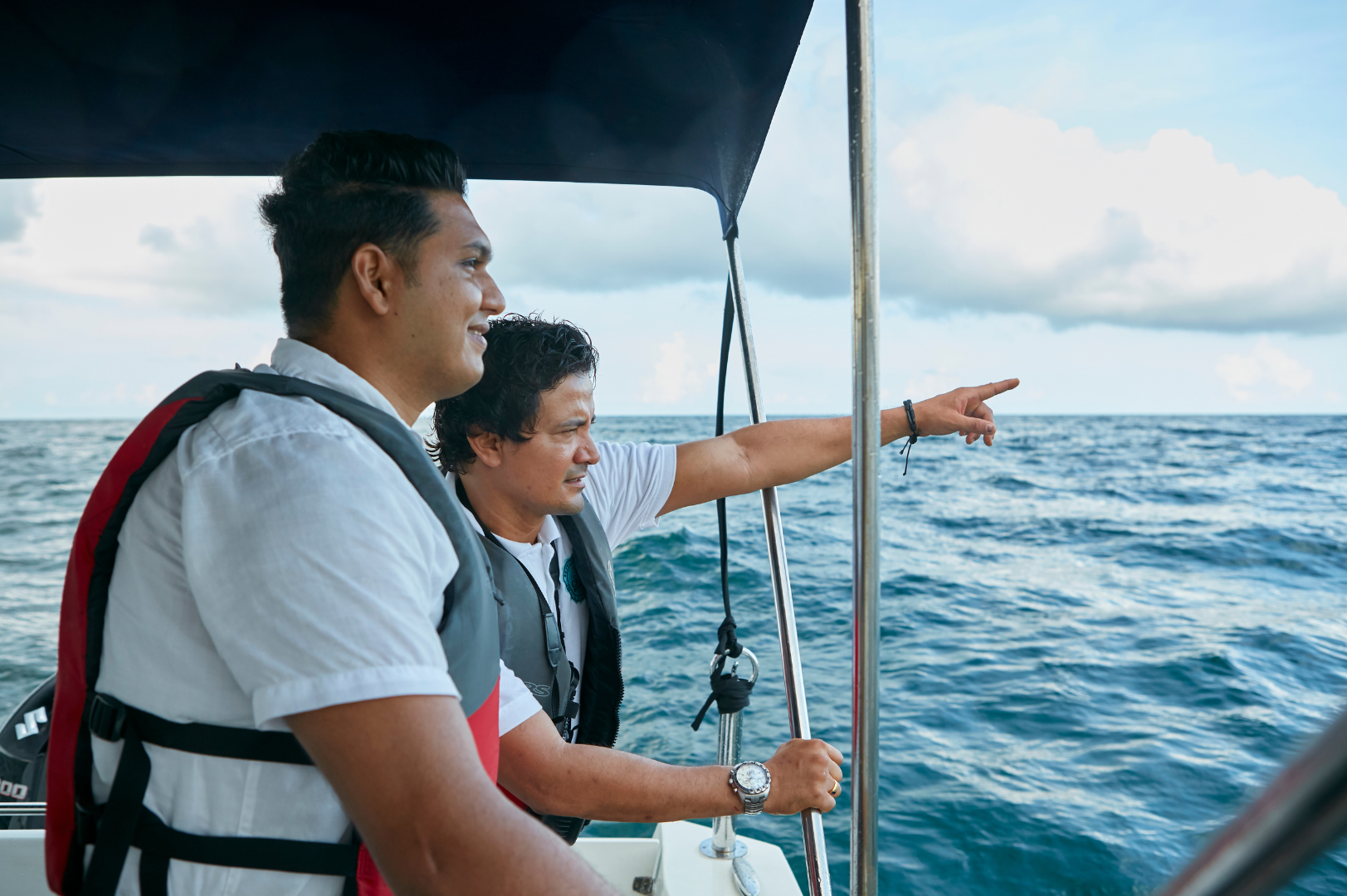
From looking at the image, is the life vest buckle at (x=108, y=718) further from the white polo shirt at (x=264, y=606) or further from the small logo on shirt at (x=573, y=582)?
the small logo on shirt at (x=573, y=582)

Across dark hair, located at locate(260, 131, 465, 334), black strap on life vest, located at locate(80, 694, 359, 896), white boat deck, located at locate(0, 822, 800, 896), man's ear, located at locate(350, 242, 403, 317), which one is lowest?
white boat deck, located at locate(0, 822, 800, 896)

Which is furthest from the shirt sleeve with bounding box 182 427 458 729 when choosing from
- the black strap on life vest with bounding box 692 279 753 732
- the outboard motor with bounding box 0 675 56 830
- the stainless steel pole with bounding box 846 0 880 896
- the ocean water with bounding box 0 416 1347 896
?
the outboard motor with bounding box 0 675 56 830

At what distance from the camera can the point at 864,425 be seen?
79cm

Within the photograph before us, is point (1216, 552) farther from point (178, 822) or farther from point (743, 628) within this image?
point (178, 822)

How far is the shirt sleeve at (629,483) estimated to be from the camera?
5.95 ft

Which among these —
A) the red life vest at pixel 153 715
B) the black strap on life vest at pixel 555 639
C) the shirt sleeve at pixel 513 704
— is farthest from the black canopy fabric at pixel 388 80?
the shirt sleeve at pixel 513 704

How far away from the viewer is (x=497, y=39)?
140cm

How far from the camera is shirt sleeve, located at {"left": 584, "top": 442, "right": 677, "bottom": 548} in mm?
1812

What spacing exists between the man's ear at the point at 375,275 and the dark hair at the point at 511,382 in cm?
69

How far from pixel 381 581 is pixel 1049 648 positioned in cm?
756

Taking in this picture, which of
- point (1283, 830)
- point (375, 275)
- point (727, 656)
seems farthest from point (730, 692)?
point (1283, 830)

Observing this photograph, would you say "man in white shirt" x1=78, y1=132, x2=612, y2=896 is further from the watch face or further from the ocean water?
the watch face

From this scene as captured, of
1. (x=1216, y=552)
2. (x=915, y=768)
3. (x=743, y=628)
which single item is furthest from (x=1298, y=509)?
(x=915, y=768)

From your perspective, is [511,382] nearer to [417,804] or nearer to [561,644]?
[561,644]
